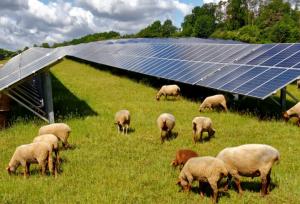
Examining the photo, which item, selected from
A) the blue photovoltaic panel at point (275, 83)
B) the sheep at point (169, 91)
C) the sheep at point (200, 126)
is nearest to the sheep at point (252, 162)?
the sheep at point (200, 126)

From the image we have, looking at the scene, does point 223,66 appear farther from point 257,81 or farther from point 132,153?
point 132,153

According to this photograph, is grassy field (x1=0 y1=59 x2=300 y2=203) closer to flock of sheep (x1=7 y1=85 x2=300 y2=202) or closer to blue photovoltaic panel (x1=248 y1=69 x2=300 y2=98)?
flock of sheep (x1=7 y1=85 x2=300 y2=202)

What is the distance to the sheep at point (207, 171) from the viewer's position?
30.2 feet

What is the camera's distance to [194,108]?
21.7 metres

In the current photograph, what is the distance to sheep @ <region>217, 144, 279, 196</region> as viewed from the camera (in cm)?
962

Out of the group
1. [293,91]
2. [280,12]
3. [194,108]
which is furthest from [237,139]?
[280,12]

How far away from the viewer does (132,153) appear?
1368cm

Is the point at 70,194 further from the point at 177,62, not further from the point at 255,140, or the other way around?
the point at 177,62

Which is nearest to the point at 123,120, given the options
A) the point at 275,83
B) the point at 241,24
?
the point at 275,83

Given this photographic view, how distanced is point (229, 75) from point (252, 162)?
527 inches

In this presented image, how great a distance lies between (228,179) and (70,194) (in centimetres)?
385

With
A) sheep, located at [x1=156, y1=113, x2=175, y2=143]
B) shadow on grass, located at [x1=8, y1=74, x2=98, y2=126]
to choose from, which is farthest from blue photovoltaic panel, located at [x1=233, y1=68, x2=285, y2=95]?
shadow on grass, located at [x1=8, y1=74, x2=98, y2=126]

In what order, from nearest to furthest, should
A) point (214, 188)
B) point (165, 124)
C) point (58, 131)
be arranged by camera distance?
1. point (214, 188)
2. point (58, 131)
3. point (165, 124)

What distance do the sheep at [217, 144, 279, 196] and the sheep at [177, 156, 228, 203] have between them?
0.53 m
